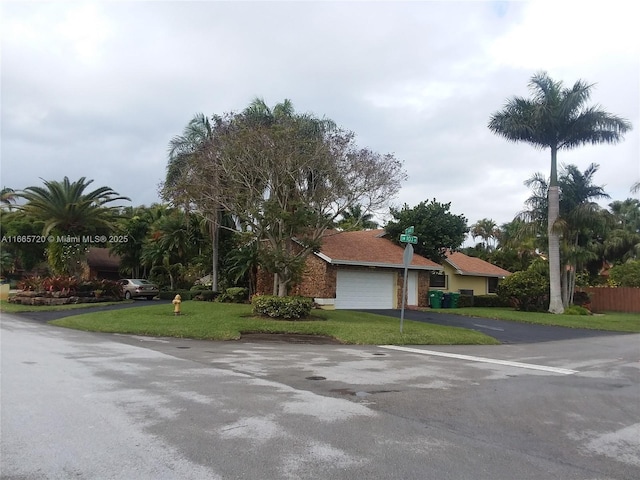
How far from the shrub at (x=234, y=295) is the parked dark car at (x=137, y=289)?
8.69 meters

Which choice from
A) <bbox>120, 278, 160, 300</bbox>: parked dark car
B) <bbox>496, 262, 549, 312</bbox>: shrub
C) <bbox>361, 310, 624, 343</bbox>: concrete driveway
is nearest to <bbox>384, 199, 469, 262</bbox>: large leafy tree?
<bbox>496, 262, 549, 312</bbox>: shrub

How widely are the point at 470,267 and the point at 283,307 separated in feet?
69.7

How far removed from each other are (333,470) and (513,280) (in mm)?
27817

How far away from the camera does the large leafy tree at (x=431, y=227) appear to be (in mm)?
31047

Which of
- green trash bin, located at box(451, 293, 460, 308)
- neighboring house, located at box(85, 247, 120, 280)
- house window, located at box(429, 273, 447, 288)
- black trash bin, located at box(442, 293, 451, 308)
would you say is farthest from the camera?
neighboring house, located at box(85, 247, 120, 280)

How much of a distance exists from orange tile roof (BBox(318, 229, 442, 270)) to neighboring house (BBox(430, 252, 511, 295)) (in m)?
3.94

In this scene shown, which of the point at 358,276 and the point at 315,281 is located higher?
the point at 358,276

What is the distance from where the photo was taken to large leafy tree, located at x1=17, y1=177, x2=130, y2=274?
93.7 ft

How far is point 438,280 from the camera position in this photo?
110ft

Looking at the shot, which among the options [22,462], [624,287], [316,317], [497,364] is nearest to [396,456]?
[22,462]

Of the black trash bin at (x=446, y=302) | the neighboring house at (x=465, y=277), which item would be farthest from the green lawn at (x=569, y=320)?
the neighboring house at (x=465, y=277)

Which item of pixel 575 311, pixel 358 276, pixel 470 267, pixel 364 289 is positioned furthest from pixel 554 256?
pixel 358 276

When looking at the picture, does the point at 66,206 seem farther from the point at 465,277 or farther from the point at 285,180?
the point at 465,277

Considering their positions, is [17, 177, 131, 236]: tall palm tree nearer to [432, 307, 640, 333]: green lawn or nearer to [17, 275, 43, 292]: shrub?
[17, 275, 43, 292]: shrub
